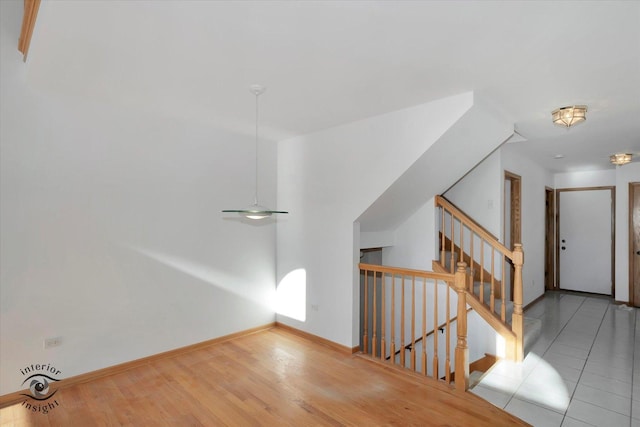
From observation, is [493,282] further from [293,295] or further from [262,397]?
[262,397]

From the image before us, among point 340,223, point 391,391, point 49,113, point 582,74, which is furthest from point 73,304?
point 582,74

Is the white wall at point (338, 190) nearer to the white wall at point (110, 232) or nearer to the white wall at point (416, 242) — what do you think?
the white wall at point (110, 232)

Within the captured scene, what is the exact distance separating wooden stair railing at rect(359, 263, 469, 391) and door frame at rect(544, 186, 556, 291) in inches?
150

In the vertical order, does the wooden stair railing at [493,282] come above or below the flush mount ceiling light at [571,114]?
below

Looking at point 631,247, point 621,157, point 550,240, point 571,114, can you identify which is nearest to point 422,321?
point 571,114

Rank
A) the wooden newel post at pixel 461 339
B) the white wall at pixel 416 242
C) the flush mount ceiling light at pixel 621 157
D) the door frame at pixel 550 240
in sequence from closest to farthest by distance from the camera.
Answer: the wooden newel post at pixel 461 339 < the white wall at pixel 416 242 < the flush mount ceiling light at pixel 621 157 < the door frame at pixel 550 240

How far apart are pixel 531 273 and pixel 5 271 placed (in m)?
7.14

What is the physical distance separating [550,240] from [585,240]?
0.60 m

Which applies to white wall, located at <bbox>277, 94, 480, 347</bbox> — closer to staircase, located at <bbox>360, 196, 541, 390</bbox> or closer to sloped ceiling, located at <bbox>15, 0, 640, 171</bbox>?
sloped ceiling, located at <bbox>15, 0, 640, 171</bbox>

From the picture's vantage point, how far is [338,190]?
12.8 feet

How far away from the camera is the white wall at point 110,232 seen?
2.75m

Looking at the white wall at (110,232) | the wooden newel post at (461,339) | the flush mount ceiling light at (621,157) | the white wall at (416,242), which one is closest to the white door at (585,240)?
the flush mount ceiling light at (621,157)

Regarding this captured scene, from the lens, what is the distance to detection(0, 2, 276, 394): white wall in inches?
108

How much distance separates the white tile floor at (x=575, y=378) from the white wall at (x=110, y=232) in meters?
2.98
